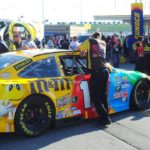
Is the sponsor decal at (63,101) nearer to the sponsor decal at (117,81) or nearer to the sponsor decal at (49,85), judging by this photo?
the sponsor decal at (49,85)

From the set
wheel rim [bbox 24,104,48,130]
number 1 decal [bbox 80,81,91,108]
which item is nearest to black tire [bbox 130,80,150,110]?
number 1 decal [bbox 80,81,91,108]

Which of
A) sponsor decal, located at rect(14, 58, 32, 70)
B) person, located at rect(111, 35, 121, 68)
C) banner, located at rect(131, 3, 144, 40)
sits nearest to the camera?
sponsor decal, located at rect(14, 58, 32, 70)

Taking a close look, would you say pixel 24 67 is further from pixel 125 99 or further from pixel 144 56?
pixel 144 56

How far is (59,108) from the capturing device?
628 centimetres

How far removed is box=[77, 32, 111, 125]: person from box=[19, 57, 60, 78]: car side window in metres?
0.66

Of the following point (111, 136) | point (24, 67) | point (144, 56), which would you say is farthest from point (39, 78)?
point (144, 56)

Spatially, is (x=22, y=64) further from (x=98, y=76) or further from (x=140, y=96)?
(x=140, y=96)

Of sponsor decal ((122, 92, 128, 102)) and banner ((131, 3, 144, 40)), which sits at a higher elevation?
banner ((131, 3, 144, 40))

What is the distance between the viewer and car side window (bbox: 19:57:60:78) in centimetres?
611

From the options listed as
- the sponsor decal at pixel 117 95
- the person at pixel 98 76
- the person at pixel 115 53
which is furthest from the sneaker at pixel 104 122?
the person at pixel 115 53

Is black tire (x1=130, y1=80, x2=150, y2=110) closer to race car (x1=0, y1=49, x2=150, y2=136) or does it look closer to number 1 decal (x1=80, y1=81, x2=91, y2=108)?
race car (x1=0, y1=49, x2=150, y2=136)

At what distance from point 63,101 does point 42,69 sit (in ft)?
2.08

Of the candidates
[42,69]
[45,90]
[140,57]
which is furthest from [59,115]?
[140,57]

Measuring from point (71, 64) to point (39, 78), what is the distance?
829 mm
